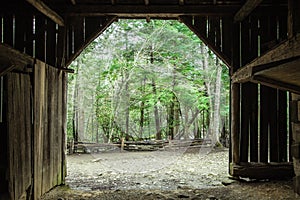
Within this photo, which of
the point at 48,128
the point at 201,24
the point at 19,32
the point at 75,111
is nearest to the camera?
the point at 48,128

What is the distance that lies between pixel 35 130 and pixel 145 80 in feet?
41.4

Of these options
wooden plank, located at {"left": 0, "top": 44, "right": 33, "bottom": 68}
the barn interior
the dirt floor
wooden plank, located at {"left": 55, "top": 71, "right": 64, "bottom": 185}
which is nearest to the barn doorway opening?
the dirt floor

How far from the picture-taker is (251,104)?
7164 millimetres

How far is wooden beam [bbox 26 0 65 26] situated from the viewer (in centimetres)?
546

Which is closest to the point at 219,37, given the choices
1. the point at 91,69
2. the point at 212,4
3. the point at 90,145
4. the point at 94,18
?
the point at 212,4

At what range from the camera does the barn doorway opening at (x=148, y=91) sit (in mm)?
15648

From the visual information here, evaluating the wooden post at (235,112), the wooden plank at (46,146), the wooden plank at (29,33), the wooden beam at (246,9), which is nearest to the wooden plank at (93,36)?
the wooden plank at (29,33)

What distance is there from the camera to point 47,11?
19.6ft

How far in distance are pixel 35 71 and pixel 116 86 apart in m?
12.0

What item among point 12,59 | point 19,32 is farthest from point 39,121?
point 19,32

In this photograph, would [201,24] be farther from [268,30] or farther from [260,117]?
[260,117]

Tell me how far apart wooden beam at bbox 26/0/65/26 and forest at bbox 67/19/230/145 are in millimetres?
9386

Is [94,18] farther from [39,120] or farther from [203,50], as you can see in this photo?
[203,50]

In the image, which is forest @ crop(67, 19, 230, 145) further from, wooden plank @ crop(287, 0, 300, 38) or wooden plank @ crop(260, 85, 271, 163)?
wooden plank @ crop(287, 0, 300, 38)
